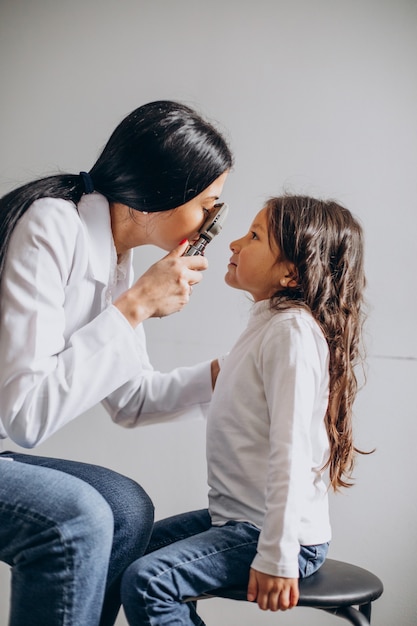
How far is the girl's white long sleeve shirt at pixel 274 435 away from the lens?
3.01 ft

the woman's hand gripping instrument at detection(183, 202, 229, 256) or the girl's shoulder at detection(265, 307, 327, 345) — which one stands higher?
the woman's hand gripping instrument at detection(183, 202, 229, 256)

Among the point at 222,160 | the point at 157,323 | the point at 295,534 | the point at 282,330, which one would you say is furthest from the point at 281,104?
the point at 295,534

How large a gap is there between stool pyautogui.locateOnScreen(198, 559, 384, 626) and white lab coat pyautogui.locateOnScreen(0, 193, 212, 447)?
0.34 metres

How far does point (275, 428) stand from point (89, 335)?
0.30m

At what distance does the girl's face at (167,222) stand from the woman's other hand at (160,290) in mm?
71

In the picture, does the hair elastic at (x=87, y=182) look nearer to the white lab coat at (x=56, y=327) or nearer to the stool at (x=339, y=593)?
the white lab coat at (x=56, y=327)

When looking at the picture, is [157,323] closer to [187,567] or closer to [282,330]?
[282,330]

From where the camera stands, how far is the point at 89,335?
3.19 ft

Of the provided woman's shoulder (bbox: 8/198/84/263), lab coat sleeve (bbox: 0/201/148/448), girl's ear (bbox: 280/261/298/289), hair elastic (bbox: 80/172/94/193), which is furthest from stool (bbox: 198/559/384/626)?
hair elastic (bbox: 80/172/94/193)

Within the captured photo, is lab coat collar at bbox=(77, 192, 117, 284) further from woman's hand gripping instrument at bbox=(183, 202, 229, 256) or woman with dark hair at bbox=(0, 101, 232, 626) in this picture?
woman's hand gripping instrument at bbox=(183, 202, 229, 256)

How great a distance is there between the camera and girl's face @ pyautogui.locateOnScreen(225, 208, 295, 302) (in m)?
1.15

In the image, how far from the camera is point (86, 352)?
960 mm

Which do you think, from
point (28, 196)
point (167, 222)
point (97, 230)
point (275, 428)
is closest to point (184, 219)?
point (167, 222)

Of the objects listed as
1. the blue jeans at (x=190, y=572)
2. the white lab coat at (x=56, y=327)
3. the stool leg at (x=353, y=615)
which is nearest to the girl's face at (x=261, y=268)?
the white lab coat at (x=56, y=327)
